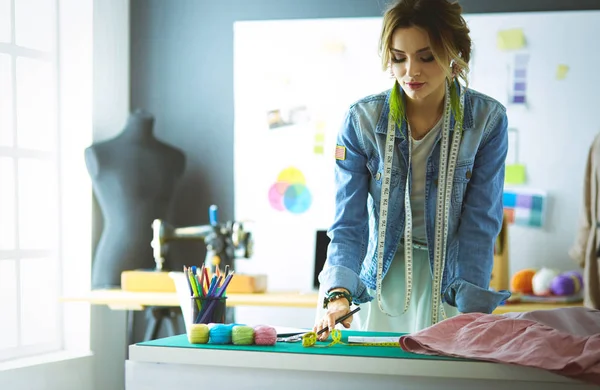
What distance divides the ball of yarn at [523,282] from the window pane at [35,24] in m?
2.56

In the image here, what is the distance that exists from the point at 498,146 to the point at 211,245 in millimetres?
2009

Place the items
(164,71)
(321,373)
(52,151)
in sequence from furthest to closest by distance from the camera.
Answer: (164,71) → (52,151) → (321,373)

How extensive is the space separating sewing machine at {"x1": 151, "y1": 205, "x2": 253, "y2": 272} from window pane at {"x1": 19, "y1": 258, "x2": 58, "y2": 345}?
65cm

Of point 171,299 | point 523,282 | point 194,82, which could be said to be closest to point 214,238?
point 171,299

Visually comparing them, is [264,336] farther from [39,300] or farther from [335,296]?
[39,300]

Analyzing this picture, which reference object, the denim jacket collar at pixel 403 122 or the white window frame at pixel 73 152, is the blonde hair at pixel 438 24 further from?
the white window frame at pixel 73 152

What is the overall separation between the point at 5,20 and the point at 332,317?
112 inches

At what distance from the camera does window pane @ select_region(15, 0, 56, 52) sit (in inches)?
167

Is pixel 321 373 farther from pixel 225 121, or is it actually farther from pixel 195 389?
pixel 225 121


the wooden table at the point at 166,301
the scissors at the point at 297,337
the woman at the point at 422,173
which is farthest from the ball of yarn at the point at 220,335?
the wooden table at the point at 166,301

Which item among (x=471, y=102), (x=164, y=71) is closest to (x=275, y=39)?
(x=164, y=71)

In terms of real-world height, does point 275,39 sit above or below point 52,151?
above

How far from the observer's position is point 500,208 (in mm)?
2303

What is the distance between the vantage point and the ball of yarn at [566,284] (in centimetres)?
385
